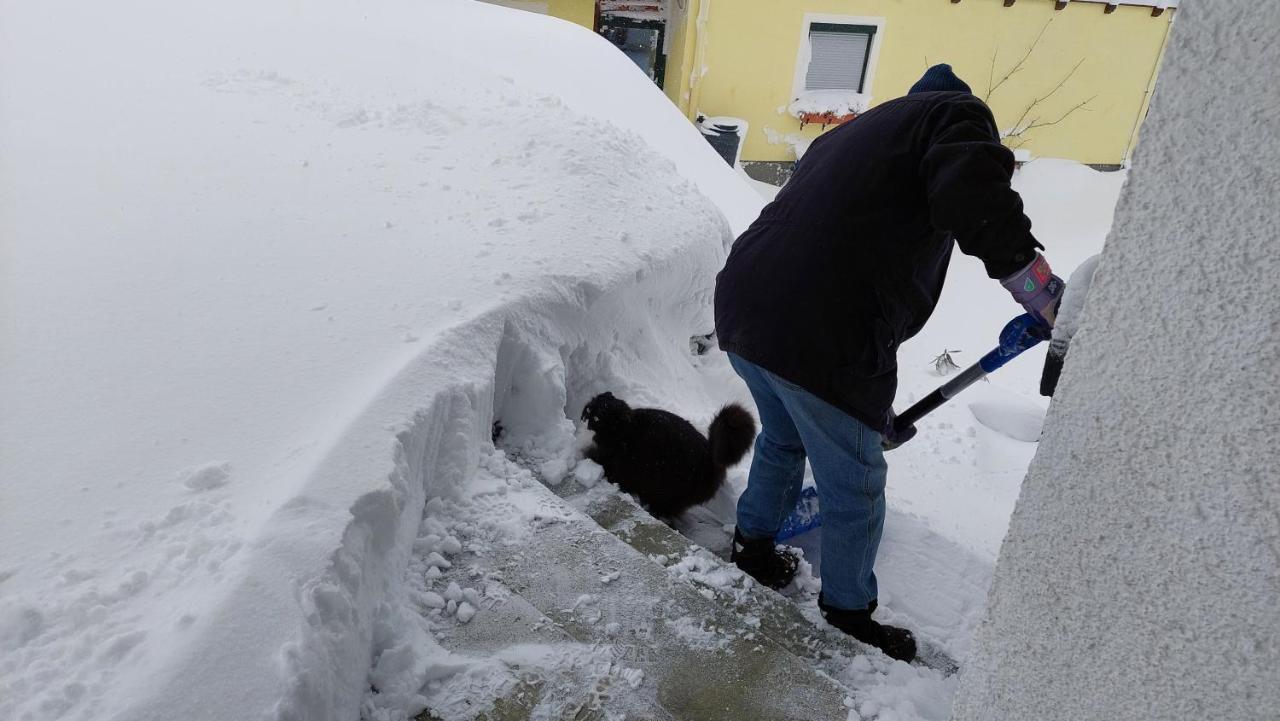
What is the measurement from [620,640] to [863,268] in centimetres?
108

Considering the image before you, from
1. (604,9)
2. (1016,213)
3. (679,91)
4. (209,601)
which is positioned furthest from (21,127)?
(604,9)

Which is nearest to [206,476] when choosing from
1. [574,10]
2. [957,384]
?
[957,384]

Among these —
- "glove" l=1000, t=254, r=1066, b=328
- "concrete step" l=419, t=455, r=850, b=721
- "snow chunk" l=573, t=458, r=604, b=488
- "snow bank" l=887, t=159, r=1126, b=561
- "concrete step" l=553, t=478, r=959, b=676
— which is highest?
"glove" l=1000, t=254, r=1066, b=328

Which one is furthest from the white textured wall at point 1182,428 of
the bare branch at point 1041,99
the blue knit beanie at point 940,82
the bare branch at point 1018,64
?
the bare branch at point 1041,99

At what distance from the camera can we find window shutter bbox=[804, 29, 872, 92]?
10445 millimetres

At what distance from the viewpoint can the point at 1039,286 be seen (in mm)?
1658

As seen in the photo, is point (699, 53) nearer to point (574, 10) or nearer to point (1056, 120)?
point (574, 10)

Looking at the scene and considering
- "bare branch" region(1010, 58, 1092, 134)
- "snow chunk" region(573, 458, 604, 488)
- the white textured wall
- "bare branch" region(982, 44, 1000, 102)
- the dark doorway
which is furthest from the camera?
the dark doorway

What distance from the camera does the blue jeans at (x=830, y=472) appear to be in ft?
6.36

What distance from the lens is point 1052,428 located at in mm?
791

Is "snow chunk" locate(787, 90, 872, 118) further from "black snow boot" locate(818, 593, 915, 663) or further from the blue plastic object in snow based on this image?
"black snow boot" locate(818, 593, 915, 663)

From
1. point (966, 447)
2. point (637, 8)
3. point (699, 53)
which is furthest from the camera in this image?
point (637, 8)

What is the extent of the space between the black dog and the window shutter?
9.30m

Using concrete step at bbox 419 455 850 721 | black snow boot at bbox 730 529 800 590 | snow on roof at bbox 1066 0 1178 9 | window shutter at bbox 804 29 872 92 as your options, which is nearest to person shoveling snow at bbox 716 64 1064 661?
black snow boot at bbox 730 529 800 590
